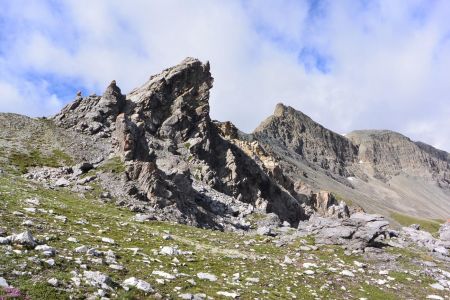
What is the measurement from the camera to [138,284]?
52.5ft

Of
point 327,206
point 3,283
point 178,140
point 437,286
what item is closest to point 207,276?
point 3,283

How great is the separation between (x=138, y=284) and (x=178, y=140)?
96.9m

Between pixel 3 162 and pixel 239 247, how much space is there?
46.4 m

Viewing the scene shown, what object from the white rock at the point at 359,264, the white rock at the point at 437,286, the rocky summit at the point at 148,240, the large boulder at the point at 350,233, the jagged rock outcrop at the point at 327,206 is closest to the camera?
the rocky summit at the point at 148,240

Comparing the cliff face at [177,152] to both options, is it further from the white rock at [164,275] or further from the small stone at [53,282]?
the small stone at [53,282]

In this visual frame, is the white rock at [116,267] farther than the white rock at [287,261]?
No

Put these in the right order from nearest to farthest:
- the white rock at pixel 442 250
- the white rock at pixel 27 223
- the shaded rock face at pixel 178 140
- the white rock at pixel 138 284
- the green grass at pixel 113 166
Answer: the white rock at pixel 138 284 → the white rock at pixel 27 223 → the white rock at pixel 442 250 → the green grass at pixel 113 166 → the shaded rock face at pixel 178 140

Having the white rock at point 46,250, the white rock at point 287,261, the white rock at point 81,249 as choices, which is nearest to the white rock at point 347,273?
the white rock at point 287,261

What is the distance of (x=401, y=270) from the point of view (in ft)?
97.5

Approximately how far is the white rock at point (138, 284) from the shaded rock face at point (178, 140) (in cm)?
3986

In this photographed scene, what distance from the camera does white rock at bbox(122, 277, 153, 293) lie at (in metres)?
15.8

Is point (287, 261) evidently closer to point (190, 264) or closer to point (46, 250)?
point (190, 264)

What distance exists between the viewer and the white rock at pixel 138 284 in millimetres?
15820

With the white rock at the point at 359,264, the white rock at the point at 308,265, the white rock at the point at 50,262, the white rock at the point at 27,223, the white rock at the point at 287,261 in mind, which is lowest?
the white rock at the point at 50,262
